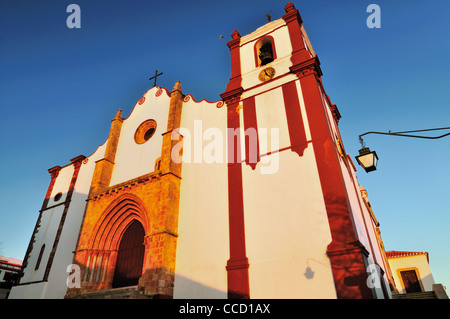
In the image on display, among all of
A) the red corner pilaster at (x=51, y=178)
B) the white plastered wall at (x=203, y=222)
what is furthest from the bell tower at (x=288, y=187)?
the red corner pilaster at (x=51, y=178)

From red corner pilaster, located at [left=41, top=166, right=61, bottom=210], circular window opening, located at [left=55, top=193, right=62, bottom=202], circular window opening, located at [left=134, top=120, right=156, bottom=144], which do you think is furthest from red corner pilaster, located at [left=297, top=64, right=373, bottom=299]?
red corner pilaster, located at [left=41, top=166, right=61, bottom=210]

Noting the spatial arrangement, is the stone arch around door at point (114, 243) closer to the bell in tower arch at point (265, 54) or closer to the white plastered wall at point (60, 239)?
the white plastered wall at point (60, 239)

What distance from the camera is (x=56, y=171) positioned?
1747 cm

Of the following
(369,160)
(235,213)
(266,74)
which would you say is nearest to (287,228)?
(235,213)

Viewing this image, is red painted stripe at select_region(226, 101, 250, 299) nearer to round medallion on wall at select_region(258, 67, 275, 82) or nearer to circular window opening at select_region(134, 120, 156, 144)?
round medallion on wall at select_region(258, 67, 275, 82)

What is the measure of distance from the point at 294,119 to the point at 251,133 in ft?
5.69

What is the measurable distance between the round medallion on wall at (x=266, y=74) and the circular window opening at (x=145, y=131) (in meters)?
6.00

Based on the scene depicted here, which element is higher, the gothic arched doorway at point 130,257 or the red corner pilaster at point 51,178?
the red corner pilaster at point 51,178

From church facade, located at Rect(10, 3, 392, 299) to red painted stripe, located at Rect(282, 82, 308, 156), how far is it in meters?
0.04

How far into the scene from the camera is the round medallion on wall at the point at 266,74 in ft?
38.9

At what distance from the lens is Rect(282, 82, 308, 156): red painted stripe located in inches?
376
